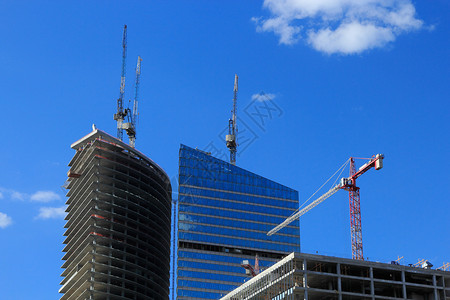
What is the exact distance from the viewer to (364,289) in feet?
501

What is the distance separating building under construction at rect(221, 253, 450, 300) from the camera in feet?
489

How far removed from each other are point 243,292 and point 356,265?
27.6m

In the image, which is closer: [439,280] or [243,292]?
[439,280]

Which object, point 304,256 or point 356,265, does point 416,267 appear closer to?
point 356,265

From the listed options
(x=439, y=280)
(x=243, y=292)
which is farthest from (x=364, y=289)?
(x=243, y=292)

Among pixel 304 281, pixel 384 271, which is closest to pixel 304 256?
pixel 304 281

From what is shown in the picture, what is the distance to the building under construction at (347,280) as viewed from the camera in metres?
149

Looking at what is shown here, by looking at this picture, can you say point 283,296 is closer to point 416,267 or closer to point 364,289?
point 364,289

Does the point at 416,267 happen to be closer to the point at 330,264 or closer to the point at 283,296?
the point at 330,264

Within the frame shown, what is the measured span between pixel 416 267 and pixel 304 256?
22.6 metres

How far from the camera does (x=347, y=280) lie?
152 meters

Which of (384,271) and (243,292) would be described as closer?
(384,271)

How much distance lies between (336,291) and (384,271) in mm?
11526

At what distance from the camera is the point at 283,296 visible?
493 ft
